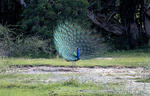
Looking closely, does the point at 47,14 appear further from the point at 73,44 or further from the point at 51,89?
the point at 51,89

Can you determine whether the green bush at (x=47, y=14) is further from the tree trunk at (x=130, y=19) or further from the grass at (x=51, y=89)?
the grass at (x=51, y=89)

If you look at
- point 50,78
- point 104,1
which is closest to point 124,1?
point 104,1

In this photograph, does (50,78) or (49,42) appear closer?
(50,78)

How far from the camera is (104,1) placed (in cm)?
2761

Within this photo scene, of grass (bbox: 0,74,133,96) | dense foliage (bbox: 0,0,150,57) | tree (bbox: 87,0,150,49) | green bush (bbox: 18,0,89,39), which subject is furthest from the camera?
tree (bbox: 87,0,150,49)

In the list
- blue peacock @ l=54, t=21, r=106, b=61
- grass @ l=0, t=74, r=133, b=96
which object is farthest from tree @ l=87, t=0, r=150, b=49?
grass @ l=0, t=74, r=133, b=96

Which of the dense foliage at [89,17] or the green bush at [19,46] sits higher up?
the dense foliage at [89,17]

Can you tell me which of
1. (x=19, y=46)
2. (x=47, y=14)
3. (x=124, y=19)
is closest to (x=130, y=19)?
(x=124, y=19)

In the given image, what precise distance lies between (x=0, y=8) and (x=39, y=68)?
13369 millimetres

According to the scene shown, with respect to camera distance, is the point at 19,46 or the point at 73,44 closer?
the point at 73,44

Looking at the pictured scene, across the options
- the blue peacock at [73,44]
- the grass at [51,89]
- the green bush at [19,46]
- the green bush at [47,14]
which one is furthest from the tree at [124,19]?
the grass at [51,89]

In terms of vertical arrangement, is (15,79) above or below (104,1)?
below

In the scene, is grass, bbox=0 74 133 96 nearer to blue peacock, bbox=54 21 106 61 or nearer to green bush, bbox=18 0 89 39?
blue peacock, bbox=54 21 106 61

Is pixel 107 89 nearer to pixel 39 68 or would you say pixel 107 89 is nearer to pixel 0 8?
pixel 39 68
